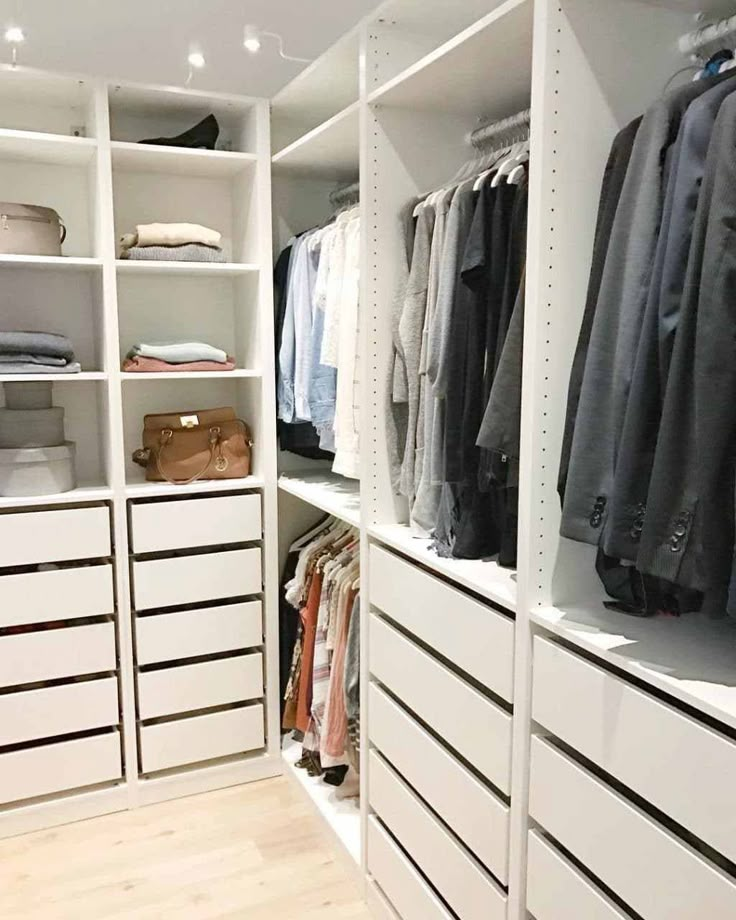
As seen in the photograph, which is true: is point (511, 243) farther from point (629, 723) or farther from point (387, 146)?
point (629, 723)

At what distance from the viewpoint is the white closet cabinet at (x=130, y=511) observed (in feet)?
7.78

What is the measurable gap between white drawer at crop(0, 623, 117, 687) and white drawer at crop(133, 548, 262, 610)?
0.51 ft

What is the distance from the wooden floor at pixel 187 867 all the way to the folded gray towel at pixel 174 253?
67.9 inches

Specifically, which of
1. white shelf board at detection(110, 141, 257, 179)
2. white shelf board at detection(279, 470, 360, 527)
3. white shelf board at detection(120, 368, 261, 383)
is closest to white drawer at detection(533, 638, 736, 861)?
white shelf board at detection(279, 470, 360, 527)

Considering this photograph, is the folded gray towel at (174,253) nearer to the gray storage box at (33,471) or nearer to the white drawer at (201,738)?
the gray storage box at (33,471)

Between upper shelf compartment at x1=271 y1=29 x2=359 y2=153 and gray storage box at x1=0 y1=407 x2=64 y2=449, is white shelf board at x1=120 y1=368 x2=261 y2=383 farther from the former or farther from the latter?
upper shelf compartment at x1=271 y1=29 x2=359 y2=153

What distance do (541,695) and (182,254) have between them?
1725 mm

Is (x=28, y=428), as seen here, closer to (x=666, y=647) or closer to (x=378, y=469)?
(x=378, y=469)

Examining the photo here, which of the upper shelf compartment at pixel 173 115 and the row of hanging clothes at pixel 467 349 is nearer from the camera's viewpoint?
the row of hanging clothes at pixel 467 349

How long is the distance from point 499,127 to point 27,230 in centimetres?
135

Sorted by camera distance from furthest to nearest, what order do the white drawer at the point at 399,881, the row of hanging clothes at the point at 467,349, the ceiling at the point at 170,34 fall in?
the ceiling at the point at 170,34
the white drawer at the point at 399,881
the row of hanging clothes at the point at 467,349

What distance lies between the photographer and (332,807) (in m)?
2.44

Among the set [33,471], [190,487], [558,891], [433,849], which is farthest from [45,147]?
[558,891]

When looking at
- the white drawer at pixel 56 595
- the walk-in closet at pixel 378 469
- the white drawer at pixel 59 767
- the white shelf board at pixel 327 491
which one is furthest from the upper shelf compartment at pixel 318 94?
the white drawer at pixel 59 767
